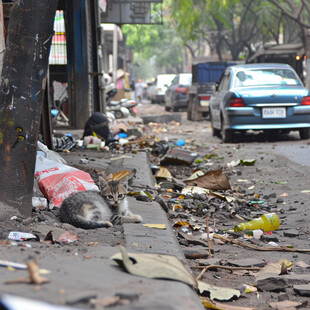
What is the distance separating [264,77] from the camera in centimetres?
1505

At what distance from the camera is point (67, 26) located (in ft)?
48.2

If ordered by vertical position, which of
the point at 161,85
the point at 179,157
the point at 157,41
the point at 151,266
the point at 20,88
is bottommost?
the point at 161,85

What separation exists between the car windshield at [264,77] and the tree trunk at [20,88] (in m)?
10.3

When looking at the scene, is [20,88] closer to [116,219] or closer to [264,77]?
[116,219]

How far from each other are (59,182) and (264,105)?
8907 mm

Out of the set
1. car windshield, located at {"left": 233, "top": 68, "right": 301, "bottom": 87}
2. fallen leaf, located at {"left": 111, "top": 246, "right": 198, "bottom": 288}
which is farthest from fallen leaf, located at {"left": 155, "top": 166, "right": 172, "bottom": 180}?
car windshield, located at {"left": 233, "top": 68, "right": 301, "bottom": 87}

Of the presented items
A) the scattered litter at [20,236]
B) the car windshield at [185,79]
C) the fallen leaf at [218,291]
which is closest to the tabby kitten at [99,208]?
the scattered litter at [20,236]

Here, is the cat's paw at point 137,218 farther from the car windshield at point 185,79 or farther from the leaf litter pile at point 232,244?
the car windshield at point 185,79

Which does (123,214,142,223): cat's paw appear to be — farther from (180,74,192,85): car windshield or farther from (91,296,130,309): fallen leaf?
(180,74,192,85): car windshield

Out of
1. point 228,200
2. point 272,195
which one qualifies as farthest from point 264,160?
point 228,200

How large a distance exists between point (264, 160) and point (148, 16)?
1395 cm

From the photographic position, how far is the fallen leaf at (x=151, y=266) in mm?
3280

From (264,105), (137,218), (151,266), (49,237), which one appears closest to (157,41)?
(264,105)

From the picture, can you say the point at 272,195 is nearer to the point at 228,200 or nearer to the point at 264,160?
the point at 228,200
